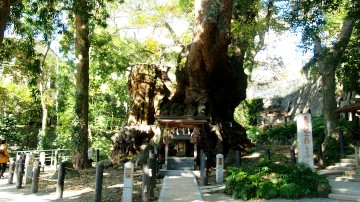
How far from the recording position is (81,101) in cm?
1552

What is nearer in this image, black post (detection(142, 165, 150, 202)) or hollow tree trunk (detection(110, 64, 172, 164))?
black post (detection(142, 165, 150, 202))

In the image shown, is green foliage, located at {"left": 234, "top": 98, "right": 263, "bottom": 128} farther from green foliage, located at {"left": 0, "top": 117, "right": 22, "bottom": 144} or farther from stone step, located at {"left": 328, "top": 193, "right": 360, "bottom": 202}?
stone step, located at {"left": 328, "top": 193, "right": 360, "bottom": 202}

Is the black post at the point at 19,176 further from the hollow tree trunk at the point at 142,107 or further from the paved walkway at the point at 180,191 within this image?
the hollow tree trunk at the point at 142,107

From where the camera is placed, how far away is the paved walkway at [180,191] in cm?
877

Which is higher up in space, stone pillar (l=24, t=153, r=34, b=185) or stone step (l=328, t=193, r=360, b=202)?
stone pillar (l=24, t=153, r=34, b=185)

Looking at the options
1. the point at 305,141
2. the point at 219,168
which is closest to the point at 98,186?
the point at 219,168

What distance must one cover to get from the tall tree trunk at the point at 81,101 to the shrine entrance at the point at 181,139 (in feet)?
11.9

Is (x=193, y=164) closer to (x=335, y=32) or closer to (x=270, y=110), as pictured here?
(x=335, y=32)

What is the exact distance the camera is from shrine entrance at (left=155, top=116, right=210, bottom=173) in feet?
50.1

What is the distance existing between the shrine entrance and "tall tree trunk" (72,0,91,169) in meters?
3.62

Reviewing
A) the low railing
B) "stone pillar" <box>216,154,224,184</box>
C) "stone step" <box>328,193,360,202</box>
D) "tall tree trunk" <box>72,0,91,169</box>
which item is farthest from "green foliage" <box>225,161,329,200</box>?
the low railing

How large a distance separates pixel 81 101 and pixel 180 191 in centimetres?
791

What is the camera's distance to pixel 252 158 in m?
17.3

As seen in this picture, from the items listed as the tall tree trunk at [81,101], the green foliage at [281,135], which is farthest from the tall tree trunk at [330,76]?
the tall tree trunk at [81,101]
